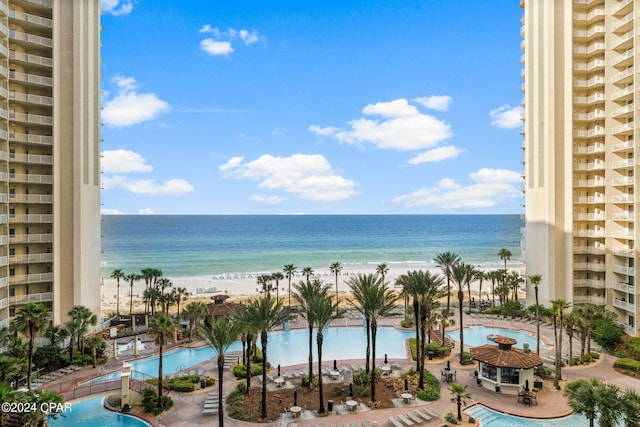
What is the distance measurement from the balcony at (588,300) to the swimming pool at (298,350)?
19.5m

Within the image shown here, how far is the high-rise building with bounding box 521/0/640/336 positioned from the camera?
4259 cm

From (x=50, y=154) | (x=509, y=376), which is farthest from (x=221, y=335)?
(x=50, y=154)

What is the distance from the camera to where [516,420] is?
2342cm

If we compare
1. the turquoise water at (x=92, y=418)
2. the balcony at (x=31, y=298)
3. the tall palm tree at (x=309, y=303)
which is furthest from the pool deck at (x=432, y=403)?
the balcony at (x=31, y=298)

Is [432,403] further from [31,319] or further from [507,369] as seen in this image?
[31,319]

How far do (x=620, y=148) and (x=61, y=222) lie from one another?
2278 inches

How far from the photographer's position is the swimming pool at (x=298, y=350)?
34375 millimetres

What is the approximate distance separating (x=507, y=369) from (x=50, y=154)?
44585 millimetres

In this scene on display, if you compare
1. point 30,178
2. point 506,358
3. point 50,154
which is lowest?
point 506,358

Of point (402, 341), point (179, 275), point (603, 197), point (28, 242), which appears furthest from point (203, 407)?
point (179, 275)

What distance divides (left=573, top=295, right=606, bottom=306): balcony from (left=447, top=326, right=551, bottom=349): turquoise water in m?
8.18

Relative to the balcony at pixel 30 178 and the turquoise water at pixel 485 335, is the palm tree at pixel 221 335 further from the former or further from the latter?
the balcony at pixel 30 178

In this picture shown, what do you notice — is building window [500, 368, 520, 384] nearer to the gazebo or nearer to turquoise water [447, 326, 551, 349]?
the gazebo

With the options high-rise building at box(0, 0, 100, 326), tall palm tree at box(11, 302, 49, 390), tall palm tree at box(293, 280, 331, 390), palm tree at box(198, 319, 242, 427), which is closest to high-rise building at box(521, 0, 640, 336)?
tall palm tree at box(293, 280, 331, 390)
